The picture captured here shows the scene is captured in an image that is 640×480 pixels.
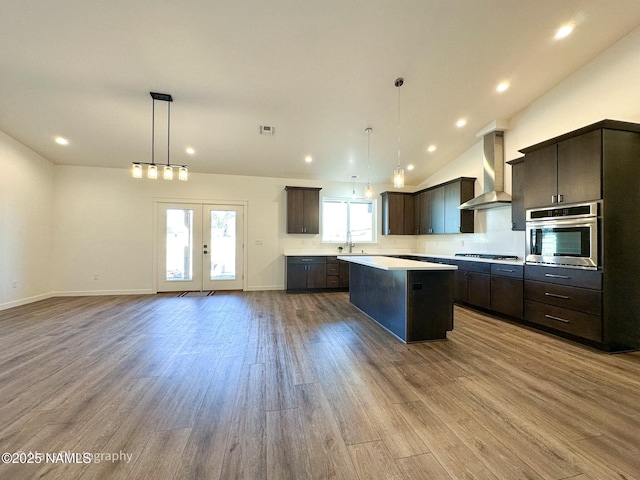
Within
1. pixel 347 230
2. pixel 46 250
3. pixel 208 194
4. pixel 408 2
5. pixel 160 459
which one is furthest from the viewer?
pixel 347 230

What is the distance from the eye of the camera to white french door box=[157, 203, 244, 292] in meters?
5.98

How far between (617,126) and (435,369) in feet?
10.8

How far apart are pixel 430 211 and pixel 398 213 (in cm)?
83

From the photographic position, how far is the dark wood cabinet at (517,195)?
4003 mm

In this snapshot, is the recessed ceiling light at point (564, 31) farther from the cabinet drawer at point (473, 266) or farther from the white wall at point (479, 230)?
the cabinet drawer at point (473, 266)

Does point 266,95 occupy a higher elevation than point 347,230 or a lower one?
higher

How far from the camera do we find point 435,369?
7.80 feet

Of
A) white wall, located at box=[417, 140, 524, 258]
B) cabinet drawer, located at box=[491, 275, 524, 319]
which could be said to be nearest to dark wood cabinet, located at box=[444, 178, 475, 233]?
white wall, located at box=[417, 140, 524, 258]

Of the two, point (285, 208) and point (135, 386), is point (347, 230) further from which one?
point (135, 386)

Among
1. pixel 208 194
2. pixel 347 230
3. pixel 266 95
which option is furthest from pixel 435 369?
pixel 208 194

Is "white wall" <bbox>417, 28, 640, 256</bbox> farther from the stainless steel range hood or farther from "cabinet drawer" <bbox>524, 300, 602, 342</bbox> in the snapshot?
"cabinet drawer" <bbox>524, 300, 602, 342</bbox>

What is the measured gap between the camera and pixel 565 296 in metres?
3.08

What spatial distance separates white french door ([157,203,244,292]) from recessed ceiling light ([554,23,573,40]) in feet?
19.6

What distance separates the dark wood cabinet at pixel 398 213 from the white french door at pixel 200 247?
366 centimetres
